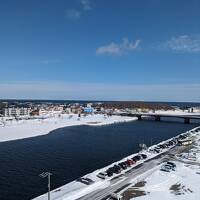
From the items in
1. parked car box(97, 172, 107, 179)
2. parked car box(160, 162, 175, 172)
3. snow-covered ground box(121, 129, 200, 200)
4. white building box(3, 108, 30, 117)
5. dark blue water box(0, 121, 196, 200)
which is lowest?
dark blue water box(0, 121, 196, 200)

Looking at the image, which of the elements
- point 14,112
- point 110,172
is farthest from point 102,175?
point 14,112

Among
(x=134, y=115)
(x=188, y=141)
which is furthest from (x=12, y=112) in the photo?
(x=188, y=141)

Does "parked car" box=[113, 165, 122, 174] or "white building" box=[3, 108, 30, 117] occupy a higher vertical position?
"white building" box=[3, 108, 30, 117]

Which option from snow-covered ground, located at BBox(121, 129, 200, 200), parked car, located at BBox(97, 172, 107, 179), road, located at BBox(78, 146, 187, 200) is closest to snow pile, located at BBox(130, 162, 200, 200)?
snow-covered ground, located at BBox(121, 129, 200, 200)

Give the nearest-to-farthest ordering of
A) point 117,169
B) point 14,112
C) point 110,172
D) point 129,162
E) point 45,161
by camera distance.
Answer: point 110,172 < point 117,169 < point 129,162 < point 45,161 < point 14,112

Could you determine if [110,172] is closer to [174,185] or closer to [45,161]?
[174,185]

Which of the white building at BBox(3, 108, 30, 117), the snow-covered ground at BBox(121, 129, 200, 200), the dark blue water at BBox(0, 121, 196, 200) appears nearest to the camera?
the snow-covered ground at BBox(121, 129, 200, 200)

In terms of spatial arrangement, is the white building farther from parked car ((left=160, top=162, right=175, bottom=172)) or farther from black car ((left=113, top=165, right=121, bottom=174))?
parked car ((left=160, top=162, right=175, bottom=172))

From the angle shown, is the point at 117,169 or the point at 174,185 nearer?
the point at 174,185

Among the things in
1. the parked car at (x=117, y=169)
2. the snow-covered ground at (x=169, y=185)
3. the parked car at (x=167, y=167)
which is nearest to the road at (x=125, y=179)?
the parked car at (x=117, y=169)
